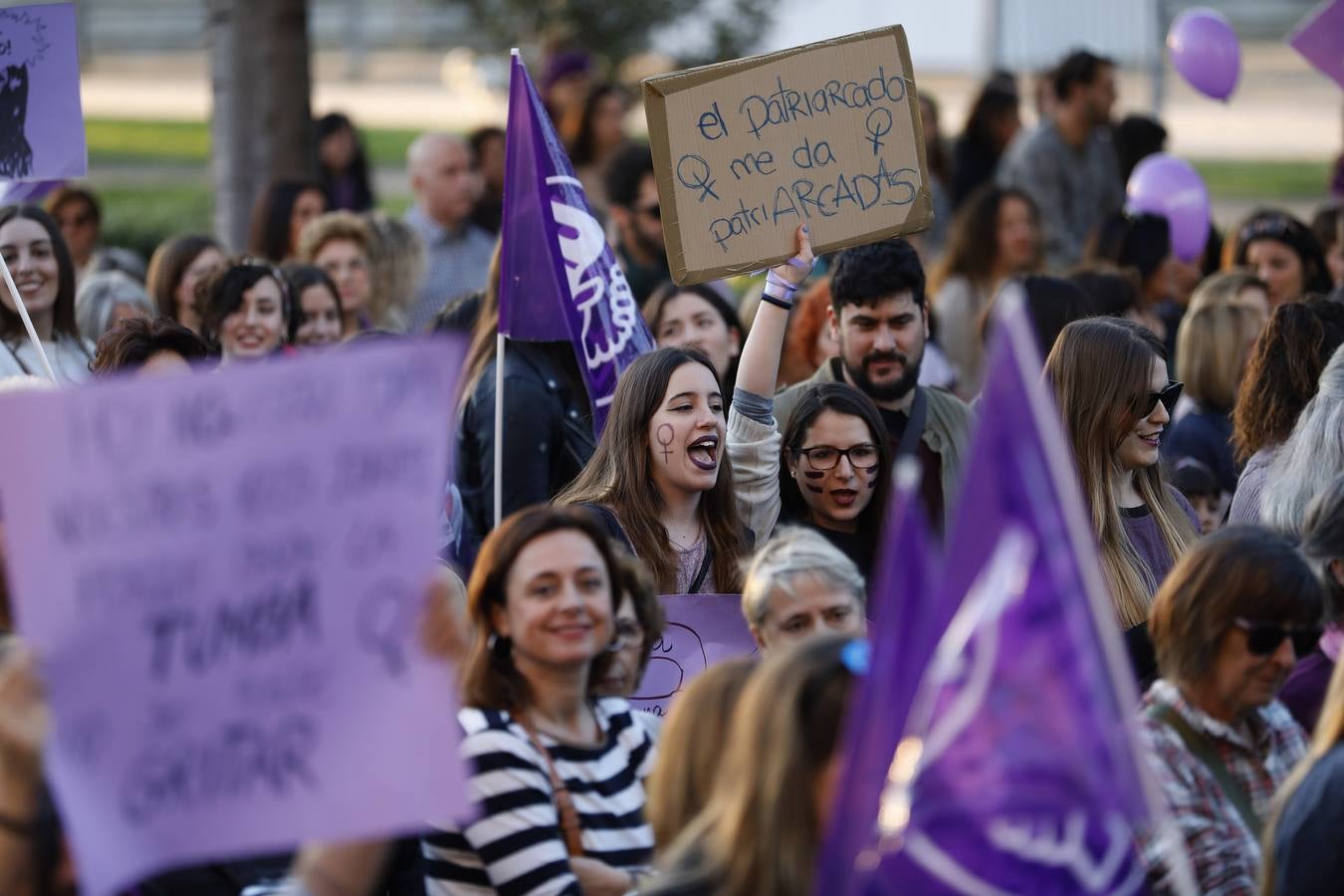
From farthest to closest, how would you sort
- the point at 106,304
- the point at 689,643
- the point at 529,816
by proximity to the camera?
1. the point at 106,304
2. the point at 689,643
3. the point at 529,816

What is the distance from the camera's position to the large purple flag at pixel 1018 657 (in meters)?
2.78

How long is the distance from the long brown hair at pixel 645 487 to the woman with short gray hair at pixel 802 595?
1016mm

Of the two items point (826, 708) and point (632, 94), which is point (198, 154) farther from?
point (826, 708)

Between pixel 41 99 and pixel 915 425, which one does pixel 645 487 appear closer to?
pixel 915 425

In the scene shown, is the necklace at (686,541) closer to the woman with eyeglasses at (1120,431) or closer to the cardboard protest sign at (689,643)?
the cardboard protest sign at (689,643)

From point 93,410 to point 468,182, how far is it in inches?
265

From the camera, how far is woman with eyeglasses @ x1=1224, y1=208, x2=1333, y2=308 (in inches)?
325

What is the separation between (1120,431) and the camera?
208 inches

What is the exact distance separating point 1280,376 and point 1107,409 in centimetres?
88

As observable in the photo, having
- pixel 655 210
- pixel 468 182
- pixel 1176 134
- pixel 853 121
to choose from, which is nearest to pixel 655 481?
pixel 853 121

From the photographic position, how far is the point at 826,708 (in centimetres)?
302

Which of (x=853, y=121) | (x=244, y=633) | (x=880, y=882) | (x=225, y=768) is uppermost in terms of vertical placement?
(x=853, y=121)

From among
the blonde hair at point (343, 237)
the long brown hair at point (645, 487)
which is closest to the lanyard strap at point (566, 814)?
the long brown hair at point (645, 487)

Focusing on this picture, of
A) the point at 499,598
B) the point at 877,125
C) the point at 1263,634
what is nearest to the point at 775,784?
the point at 499,598
